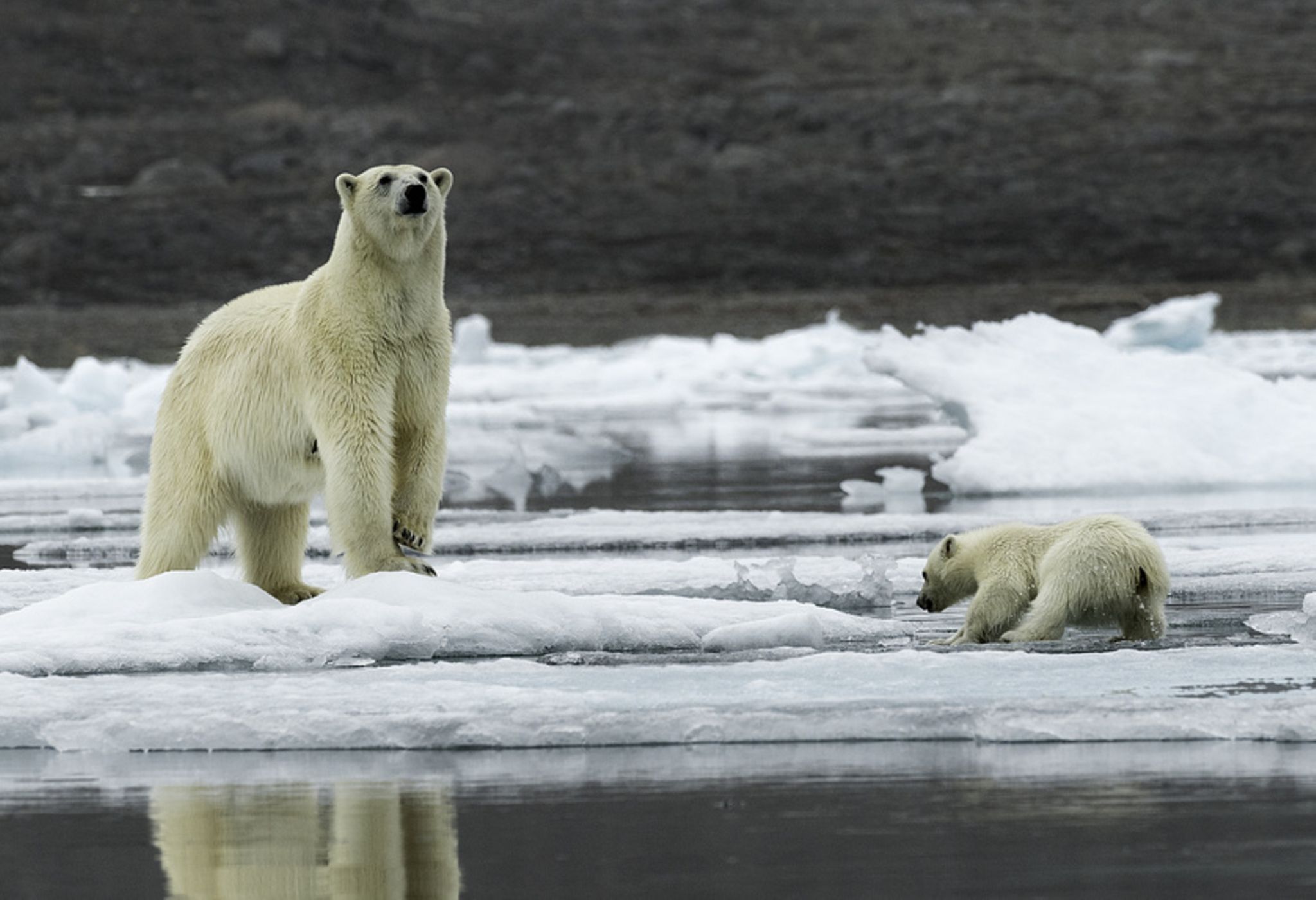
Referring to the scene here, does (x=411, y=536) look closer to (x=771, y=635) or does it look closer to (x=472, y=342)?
(x=771, y=635)

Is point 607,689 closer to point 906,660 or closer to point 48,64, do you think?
point 906,660

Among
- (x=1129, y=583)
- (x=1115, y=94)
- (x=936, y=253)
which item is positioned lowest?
(x=1129, y=583)

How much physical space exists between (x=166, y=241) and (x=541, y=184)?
1403 centimetres

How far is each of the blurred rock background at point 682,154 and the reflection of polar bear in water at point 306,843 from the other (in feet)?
174

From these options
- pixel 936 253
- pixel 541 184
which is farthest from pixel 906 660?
pixel 541 184

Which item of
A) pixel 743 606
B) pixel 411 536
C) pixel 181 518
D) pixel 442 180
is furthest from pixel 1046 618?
pixel 181 518

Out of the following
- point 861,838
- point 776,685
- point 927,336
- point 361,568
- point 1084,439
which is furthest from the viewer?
point 927,336

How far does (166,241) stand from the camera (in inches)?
3054

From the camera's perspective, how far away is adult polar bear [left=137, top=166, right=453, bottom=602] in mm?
6594

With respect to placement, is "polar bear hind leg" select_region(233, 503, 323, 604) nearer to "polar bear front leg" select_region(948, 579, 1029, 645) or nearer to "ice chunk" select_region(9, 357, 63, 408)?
"polar bear front leg" select_region(948, 579, 1029, 645)

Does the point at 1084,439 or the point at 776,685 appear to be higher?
the point at 1084,439

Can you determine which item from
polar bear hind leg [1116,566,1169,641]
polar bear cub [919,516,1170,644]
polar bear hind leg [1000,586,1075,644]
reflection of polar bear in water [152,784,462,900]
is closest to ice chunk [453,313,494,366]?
polar bear cub [919,516,1170,644]

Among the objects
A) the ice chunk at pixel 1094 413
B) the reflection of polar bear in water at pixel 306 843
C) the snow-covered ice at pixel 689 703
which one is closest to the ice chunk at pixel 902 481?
the ice chunk at pixel 1094 413

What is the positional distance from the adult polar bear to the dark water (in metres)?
1.85
